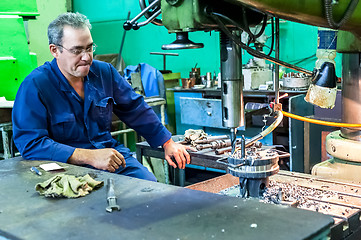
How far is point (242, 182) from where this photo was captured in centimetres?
130

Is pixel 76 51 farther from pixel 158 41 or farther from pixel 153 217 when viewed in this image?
pixel 158 41

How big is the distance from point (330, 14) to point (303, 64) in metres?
3.05

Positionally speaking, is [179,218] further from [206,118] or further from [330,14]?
[206,118]

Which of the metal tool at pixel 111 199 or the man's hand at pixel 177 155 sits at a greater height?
the metal tool at pixel 111 199

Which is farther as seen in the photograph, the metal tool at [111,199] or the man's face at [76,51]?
the man's face at [76,51]

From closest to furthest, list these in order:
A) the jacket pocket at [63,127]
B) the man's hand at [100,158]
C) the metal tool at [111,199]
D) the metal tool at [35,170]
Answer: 1. the metal tool at [111,199]
2. the metal tool at [35,170]
3. the man's hand at [100,158]
4. the jacket pocket at [63,127]

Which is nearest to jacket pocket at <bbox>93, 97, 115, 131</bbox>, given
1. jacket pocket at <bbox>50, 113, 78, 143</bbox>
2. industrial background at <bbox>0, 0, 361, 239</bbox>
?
jacket pocket at <bbox>50, 113, 78, 143</bbox>

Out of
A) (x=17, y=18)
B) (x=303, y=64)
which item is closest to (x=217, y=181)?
(x=303, y=64)

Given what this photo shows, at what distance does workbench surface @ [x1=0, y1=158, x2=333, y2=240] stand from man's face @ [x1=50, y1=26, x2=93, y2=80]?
0.88m

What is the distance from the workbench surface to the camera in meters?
0.86

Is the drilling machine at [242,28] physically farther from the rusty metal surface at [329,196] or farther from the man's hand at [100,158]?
the man's hand at [100,158]

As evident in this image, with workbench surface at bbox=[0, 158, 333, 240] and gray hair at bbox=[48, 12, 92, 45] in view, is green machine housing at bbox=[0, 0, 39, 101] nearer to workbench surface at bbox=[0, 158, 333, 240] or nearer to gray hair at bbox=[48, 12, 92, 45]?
gray hair at bbox=[48, 12, 92, 45]

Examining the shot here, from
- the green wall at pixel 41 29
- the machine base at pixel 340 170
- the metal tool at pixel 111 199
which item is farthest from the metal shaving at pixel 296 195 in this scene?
the green wall at pixel 41 29

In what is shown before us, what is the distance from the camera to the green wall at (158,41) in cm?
405
